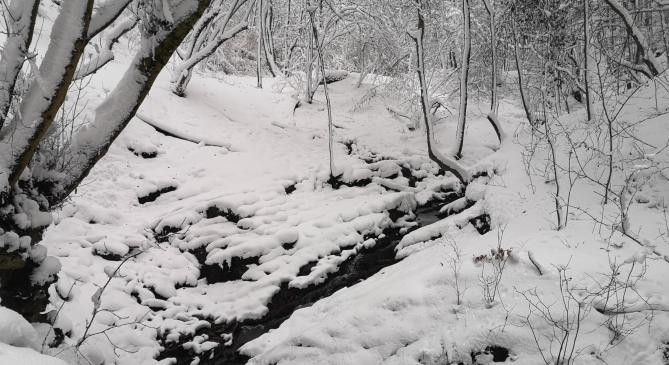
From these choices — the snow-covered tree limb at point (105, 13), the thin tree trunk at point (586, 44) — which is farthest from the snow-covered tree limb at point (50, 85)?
the thin tree trunk at point (586, 44)

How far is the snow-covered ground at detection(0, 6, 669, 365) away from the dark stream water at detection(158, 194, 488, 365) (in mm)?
69

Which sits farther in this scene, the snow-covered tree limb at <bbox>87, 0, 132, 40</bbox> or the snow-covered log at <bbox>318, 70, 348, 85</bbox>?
the snow-covered log at <bbox>318, 70, 348, 85</bbox>

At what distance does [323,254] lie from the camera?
646cm

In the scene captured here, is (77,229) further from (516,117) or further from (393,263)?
(516,117)

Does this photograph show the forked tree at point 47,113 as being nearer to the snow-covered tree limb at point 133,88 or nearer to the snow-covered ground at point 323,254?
the snow-covered tree limb at point 133,88

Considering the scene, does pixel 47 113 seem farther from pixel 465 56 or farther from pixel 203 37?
pixel 203 37

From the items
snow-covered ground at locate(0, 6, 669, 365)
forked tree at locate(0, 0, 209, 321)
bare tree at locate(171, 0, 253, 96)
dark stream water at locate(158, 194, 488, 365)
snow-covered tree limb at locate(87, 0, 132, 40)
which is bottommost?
dark stream water at locate(158, 194, 488, 365)

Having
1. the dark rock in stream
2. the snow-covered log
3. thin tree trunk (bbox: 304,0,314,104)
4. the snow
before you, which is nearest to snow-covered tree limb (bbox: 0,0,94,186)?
the snow

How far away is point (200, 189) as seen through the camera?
7.76 m

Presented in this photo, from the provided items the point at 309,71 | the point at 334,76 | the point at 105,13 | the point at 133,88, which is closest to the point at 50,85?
the point at 133,88

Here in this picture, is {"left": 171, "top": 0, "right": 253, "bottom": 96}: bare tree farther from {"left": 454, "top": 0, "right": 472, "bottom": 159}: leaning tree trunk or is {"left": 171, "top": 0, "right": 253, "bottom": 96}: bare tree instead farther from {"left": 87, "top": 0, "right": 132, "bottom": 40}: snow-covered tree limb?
{"left": 87, "top": 0, "right": 132, "bottom": 40}: snow-covered tree limb

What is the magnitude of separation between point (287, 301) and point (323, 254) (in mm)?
1140

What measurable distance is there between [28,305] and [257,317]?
2639 mm

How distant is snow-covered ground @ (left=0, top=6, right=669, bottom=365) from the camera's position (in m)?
3.18
